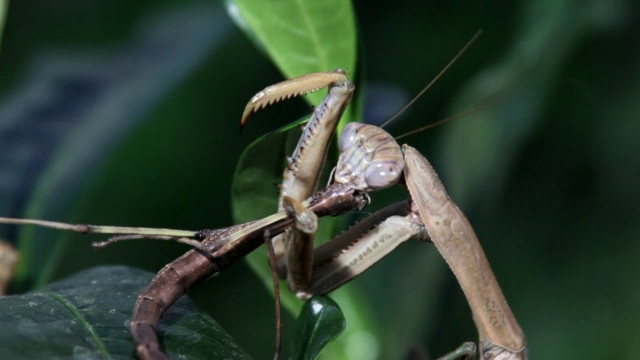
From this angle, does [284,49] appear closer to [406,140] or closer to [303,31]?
[303,31]

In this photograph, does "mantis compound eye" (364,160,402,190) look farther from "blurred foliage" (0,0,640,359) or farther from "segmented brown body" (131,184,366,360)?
"blurred foliage" (0,0,640,359)

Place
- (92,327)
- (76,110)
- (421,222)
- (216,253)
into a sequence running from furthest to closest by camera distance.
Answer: (76,110), (421,222), (216,253), (92,327)

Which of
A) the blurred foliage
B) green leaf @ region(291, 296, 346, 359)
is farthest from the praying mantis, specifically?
the blurred foliage

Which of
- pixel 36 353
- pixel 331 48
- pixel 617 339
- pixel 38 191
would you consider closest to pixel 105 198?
pixel 38 191

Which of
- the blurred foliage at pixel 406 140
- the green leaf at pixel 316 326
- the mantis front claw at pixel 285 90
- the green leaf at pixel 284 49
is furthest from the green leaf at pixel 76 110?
the green leaf at pixel 316 326

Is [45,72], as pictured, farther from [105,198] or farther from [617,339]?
[617,339]

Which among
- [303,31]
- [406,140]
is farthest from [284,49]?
[406,140]
